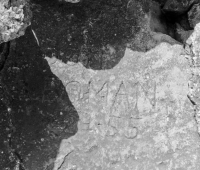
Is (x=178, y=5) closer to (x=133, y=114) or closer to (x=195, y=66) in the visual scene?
(x=195, y=66)

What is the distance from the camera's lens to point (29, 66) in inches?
90.7

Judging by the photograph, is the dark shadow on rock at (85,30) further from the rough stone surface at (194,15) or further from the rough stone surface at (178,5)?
the rough stone surface at (194,15)

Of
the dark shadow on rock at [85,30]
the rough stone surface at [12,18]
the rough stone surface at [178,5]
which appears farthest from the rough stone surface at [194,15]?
the rough stone surface at [12,18]

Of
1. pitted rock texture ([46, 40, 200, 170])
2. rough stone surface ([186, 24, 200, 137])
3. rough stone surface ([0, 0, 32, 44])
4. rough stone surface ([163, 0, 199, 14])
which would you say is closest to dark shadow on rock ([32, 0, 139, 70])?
pitted rock texture ([46, 40, 200, 170])

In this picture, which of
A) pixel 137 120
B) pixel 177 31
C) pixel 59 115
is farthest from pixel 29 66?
pixel 177 31

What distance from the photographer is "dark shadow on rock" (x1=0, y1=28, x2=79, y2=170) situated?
2240 mm

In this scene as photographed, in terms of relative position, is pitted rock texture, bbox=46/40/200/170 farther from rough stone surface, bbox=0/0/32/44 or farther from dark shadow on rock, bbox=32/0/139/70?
rough stone surface, bbox=0/0/32/44

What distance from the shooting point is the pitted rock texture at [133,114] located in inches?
86.0

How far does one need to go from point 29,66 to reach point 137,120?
0.66m

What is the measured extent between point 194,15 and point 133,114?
2.14 ft

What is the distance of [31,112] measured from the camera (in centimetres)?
226

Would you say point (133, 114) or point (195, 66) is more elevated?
point (195, 66)

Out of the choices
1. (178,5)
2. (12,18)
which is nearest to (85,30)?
(178,5)

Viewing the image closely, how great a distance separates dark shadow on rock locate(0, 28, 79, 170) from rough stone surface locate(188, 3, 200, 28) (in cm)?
81
